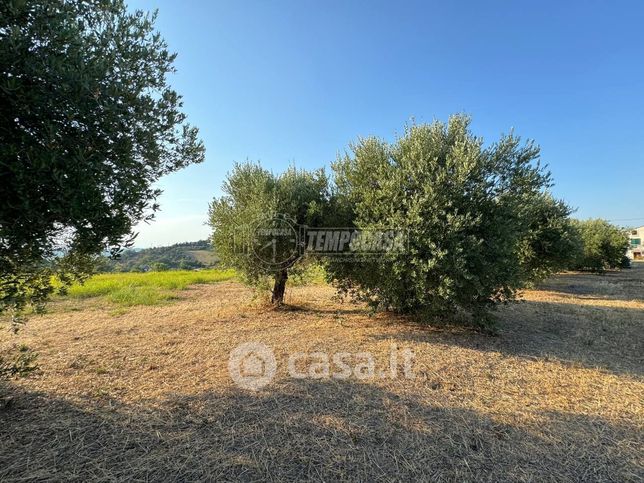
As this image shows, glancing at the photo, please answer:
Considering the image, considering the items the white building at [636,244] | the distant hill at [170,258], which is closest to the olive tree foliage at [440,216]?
the distant hill at [170,258]

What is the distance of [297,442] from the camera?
3096 millimetres

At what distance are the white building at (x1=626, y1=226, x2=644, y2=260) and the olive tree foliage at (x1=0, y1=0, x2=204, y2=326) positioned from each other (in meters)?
88.9

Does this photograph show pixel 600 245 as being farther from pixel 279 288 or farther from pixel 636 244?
pixel 636 244

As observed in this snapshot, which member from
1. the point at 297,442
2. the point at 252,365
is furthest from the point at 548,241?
the point at 297,442

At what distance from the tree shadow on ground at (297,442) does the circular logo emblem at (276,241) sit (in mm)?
4889

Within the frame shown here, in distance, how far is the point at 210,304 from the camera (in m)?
10.6

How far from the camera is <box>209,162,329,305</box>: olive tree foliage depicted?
27.2 feet

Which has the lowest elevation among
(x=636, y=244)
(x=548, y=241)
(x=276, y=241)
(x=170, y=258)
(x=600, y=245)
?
(x=170, y=258)

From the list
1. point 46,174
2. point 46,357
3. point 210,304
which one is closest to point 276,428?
point 46,174

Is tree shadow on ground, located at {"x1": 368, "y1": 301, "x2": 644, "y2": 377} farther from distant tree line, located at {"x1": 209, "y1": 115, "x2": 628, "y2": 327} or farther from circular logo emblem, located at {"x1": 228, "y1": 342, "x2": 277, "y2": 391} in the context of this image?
circular logo emblem, located at {"x1": 228, "y1": 342, "x2": 277, "y2": 391}

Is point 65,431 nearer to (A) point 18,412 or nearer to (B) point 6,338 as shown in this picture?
(A) point 18,412

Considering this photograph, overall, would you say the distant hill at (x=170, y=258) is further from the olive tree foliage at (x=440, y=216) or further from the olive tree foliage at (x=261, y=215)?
the olive tree foliage at (x=440, y=216)

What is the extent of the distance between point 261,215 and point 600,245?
31580 millimetres

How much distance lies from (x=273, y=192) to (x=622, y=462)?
7690 millimetres
